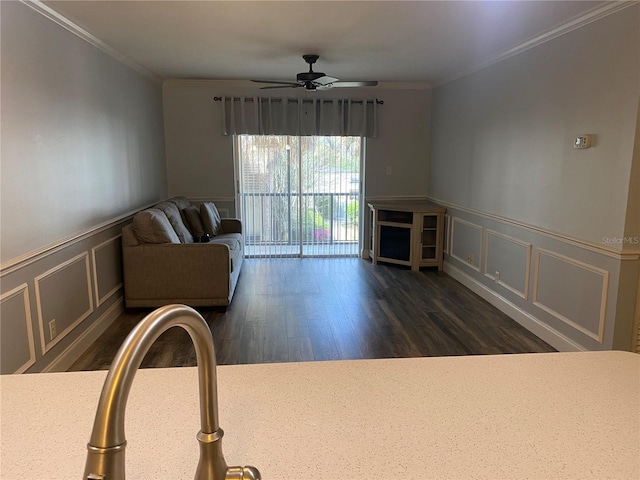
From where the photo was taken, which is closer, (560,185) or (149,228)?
(560,185)

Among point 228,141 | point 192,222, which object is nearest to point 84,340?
point 192,222

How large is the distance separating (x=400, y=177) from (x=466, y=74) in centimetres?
181

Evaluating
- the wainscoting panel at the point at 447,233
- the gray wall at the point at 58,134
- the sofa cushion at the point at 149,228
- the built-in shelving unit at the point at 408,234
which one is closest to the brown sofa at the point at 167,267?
the sofa cushion at the point at 149,228

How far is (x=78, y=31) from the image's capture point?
11.5ft

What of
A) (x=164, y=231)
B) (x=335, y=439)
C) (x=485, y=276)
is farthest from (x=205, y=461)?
(x=485, y=276)

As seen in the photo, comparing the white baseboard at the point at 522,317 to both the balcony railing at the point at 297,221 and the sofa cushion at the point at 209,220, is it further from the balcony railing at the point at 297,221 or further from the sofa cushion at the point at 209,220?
the sofa cushion at the point at 209,220

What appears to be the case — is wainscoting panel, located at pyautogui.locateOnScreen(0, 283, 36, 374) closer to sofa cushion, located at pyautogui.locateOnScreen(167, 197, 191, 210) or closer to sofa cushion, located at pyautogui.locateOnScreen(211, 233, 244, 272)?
sofa cushion, located at pyautogui.locateOnScreen(211, 233, 244, 272)

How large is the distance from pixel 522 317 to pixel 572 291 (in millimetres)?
746

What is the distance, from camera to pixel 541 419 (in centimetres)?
99

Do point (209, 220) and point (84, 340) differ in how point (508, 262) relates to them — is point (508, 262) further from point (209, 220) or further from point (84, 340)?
point (84, 340)

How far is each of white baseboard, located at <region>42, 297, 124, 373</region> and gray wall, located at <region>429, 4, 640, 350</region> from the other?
3.63 meters

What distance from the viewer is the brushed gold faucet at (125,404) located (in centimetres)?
51

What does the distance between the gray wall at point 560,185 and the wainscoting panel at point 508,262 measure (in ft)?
0.03

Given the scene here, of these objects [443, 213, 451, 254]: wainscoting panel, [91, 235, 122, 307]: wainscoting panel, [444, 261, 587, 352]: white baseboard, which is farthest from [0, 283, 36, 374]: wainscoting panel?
[443, 213, 451, 254]: wainscoting panel
